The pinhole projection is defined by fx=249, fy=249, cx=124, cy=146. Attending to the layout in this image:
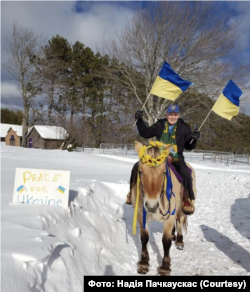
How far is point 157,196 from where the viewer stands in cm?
322

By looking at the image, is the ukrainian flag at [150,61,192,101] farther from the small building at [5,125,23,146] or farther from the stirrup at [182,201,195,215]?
the small building at [5,125,23,146]

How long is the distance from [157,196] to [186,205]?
5.59 feet

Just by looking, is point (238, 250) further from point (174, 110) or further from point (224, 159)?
point (224, 159)

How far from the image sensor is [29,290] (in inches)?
90.9

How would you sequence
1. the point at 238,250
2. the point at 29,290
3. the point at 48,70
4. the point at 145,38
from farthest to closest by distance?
the point at 48,70 → the point at 145,38 → the point at 238,250 → the point at 29,290

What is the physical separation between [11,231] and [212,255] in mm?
3641

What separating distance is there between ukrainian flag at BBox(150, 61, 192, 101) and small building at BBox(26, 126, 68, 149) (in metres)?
27.8

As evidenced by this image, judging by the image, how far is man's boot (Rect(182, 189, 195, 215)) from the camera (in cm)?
462

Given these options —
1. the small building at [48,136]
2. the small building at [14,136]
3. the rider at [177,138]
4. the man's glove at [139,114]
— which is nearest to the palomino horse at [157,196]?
the rider at [177,138]

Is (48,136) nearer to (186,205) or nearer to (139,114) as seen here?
(139,114)

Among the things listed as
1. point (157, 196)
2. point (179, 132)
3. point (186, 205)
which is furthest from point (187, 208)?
point (157, 196)

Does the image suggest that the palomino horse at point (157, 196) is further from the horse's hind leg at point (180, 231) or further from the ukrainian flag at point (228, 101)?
the ukrainian flag at point (228, 101)

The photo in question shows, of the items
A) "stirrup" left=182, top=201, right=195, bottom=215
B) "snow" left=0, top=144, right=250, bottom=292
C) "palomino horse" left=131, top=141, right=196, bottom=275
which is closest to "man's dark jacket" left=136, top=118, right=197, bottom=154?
"palomino horse" left=131, top=141, right=196, bottom=275

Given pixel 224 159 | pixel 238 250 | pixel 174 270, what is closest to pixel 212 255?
pixel 238 250
